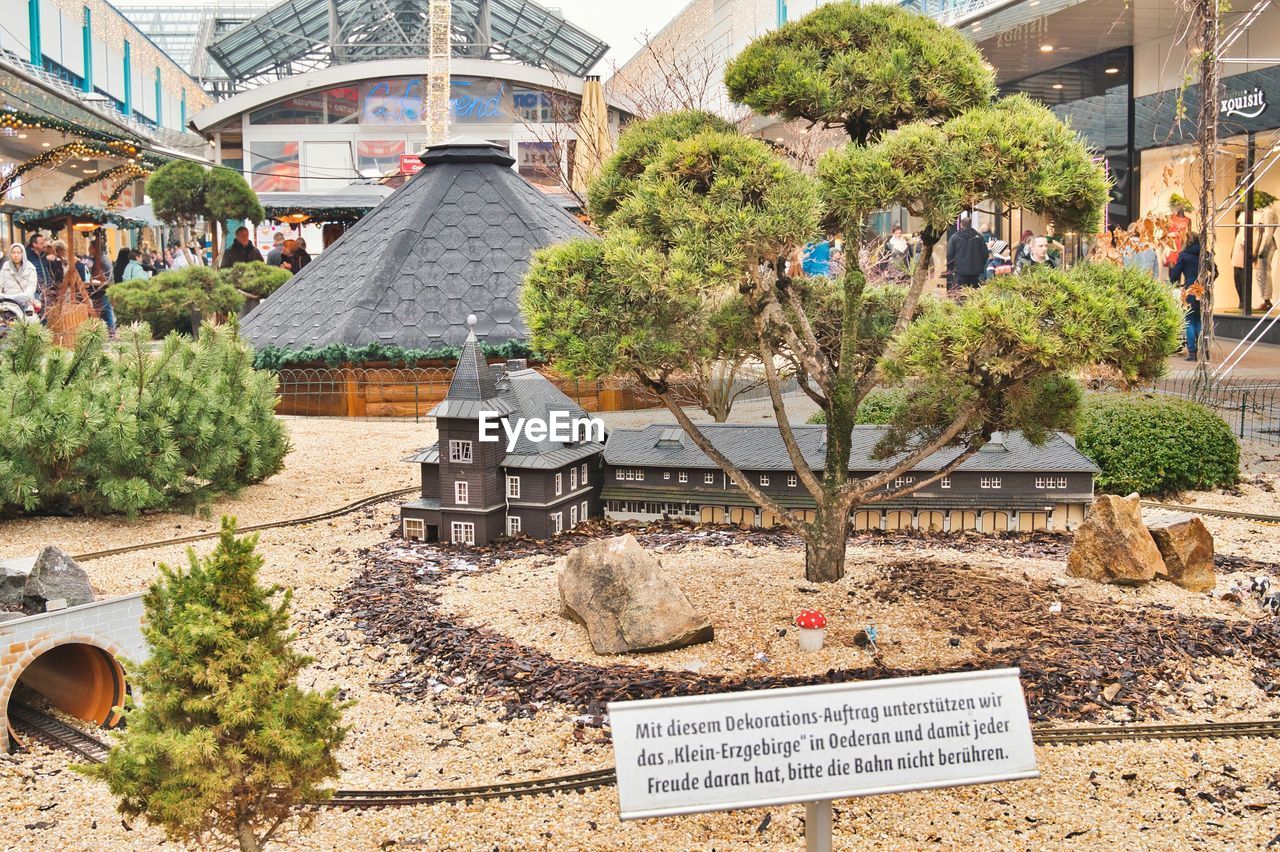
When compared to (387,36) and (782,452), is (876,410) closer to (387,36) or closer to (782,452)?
(782,452)

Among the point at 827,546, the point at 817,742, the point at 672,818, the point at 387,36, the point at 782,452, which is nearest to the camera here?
the point at 817,742

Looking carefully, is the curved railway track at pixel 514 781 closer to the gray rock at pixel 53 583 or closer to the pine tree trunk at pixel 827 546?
the gray rock at pixel 53 583

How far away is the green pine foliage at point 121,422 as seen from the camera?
10.8 meters

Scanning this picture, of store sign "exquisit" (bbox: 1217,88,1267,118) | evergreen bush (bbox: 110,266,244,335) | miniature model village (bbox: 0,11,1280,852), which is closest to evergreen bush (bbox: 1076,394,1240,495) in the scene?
miniature model village (bbox: 0,11,1280,852)

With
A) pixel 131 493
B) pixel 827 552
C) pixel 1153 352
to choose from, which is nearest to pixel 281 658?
pixel 827 552

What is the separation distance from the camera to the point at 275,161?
55469 millimetres

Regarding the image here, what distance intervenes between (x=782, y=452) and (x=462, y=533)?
119 inches

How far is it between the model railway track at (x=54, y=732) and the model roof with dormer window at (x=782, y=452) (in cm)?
568

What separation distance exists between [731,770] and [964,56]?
588 cm

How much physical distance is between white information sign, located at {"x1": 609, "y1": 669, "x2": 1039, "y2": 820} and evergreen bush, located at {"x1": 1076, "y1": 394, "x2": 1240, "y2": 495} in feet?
28.1

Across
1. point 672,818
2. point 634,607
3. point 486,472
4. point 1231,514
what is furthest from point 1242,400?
point 672,818

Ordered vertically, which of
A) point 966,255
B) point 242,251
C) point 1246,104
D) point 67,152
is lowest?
point 966,255

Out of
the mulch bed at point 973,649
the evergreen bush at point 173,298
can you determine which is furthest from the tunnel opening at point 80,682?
the evergreen bush at point 173,298

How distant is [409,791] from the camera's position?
5836mm
